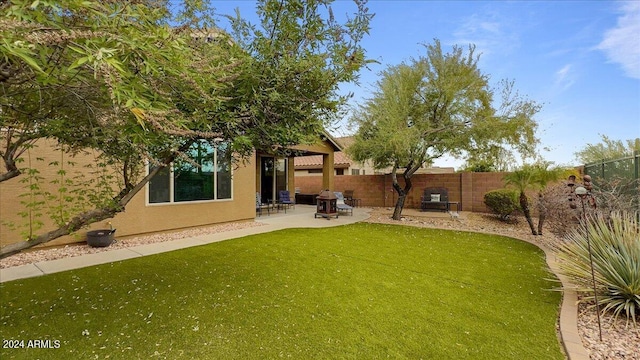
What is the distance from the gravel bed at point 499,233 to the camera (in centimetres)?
316

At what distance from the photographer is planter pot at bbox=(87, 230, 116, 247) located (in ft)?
23.2

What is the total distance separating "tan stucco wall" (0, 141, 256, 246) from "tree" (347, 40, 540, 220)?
5.37m

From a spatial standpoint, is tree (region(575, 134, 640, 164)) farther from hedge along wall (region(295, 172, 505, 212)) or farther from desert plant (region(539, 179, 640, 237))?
desert plant (region(539, 179, 640, 237))

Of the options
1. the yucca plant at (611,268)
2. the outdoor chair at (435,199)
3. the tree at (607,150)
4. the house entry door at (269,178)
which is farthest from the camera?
the house entry door at (269,178)

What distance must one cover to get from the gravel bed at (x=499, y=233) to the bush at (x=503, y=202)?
18.0 inches

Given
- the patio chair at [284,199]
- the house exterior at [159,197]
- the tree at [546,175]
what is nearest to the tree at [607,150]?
the tree at [546,175]

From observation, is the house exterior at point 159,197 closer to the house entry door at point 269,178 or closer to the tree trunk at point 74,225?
the tree trunk at point 74,225

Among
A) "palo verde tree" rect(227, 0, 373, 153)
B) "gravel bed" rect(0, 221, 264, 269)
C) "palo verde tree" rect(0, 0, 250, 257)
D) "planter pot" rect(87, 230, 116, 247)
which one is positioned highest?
"palo verde tree" rect(227, 0, 373, 153)

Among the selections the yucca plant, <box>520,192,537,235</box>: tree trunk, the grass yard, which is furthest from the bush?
the yucca plant

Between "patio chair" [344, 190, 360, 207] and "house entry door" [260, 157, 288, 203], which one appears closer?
"house entry door" [260, 157, 288, 203]

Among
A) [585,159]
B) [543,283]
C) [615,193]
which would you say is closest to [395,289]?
[543,283]

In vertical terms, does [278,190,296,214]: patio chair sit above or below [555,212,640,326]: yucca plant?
above

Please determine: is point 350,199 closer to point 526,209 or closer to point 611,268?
point 526,209

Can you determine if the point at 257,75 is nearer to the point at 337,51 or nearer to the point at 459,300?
the point at 337,51
